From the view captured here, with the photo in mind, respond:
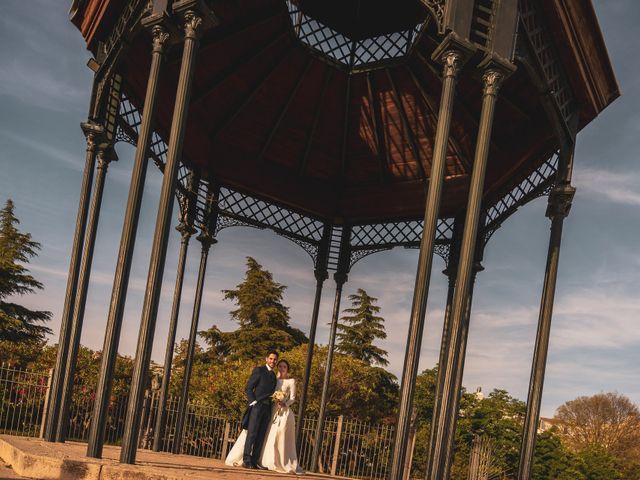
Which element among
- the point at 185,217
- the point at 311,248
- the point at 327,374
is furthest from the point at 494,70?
the point at 327,374

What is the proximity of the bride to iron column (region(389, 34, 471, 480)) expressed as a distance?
305cm

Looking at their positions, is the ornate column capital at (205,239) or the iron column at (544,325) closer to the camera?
the iron column at (544,325)

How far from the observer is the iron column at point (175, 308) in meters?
13.8

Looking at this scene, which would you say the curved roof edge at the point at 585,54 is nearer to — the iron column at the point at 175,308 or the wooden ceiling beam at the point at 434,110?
the wooden ceiling beam at the point at 434,110

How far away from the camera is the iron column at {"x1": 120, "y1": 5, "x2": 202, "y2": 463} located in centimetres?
730

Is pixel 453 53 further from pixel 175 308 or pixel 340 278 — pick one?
pixel 340 278

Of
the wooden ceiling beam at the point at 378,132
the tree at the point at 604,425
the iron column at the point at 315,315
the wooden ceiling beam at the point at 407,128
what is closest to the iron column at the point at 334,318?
the iron column at the point at 315,315

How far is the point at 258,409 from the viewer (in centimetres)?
1023

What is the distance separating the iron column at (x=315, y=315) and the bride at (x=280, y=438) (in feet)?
17.7

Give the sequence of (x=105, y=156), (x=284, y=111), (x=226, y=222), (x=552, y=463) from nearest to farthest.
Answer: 1. (x=105, y=156)
2. (x=284, y=111)
3. (x=226, y=222)
4. (x=552, y=463)

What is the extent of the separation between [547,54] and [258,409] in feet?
24.3

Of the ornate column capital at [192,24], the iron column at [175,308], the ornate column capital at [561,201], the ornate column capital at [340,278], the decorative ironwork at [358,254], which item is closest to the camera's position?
the ornate column capital at [192,24]

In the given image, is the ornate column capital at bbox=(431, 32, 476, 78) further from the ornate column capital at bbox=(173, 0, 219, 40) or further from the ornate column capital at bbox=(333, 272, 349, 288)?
the ornate column capital at bbox=(333, 272, 349, 288)

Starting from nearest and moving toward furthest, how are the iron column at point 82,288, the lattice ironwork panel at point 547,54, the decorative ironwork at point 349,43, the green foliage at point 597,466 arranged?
the lattice ironwork panel at point 547,54, the iron column at point 82,288, the decorative ironwork at point 349,43, the green foliage at point 597,466
